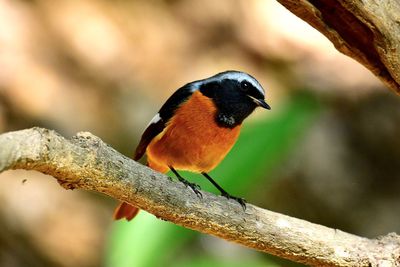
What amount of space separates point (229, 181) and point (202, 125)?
346 mm

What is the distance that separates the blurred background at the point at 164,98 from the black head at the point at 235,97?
1498 millimetres

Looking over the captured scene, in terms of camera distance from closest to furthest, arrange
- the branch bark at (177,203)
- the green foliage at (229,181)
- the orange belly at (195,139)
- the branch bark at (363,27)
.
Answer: the branch bark at (177,203)
the branch bark at (363,27)
the green foliage at (229,181)
the orange belly at (195,139)

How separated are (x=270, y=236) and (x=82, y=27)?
3.91 m

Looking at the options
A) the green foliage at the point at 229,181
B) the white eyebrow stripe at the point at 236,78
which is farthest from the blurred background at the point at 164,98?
the white eyebrow stripe at the point at 236,78

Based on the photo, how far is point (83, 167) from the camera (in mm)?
2240

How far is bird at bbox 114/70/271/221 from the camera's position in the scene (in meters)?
3.62

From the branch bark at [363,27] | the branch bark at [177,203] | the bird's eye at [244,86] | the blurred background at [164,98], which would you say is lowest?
the blurred background at [164,98]

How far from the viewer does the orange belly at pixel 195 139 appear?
3.61m

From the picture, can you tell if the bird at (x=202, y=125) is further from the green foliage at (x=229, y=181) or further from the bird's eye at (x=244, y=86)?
the green foliage at (x=229, y=181)

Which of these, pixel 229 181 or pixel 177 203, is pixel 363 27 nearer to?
pixel 177 203

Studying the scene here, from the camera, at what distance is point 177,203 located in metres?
2.64

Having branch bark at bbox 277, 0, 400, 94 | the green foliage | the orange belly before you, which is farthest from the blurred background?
branch bark at bbox 277, 0, 400, 94

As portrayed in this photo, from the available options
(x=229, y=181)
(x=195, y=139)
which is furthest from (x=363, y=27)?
(x=229, y=181)

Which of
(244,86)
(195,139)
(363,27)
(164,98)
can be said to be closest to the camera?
(363,27)
